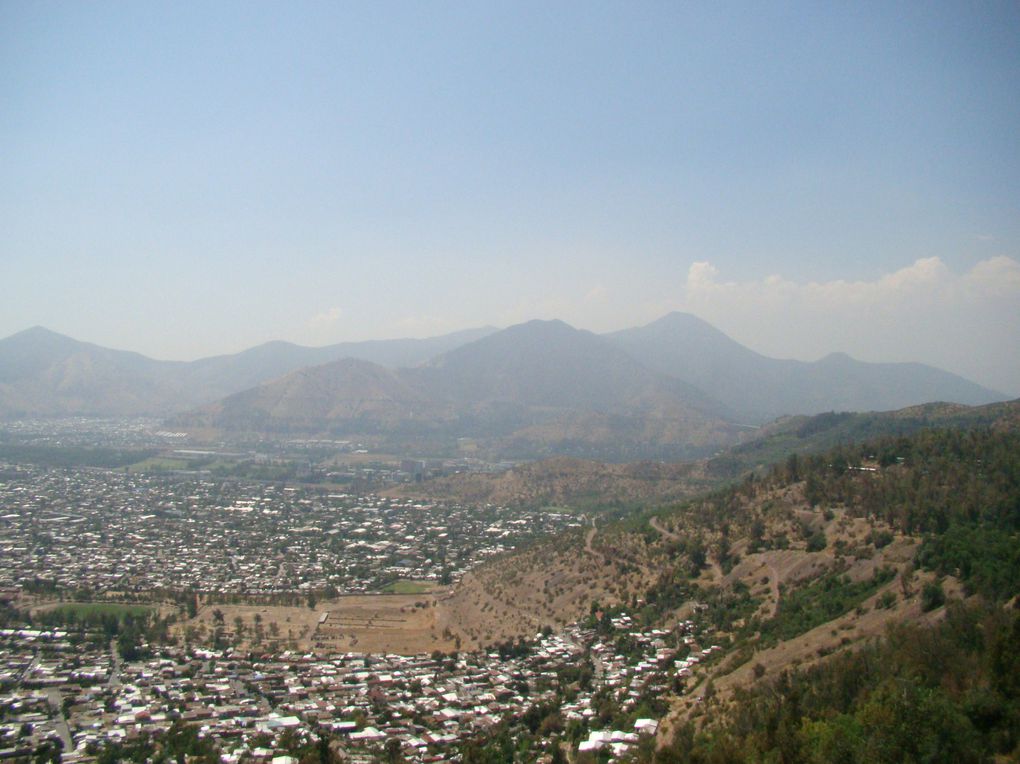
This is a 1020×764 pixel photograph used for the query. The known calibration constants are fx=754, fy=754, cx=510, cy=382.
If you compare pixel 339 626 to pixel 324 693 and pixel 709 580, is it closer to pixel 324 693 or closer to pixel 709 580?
pixel 324 693

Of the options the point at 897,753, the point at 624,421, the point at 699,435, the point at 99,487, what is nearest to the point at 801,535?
the point at 897,753

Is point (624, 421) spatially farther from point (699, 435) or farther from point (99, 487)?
point (99, 487)

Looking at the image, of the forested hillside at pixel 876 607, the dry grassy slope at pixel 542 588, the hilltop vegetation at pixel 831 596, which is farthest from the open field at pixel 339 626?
the forested hillside at pixel 876 607

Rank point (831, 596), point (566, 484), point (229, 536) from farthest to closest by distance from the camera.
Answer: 1. point (566, 484)
2. point (229, 536)
3. point (831, 596)

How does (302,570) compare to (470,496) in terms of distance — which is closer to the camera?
(302,570)

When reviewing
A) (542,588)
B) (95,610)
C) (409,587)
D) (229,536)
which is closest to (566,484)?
(229,536)

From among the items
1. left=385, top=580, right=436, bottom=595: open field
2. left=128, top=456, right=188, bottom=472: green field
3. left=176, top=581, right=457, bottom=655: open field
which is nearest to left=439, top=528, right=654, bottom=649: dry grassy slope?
left=176, top=581, right=457, bottom=655: open field
